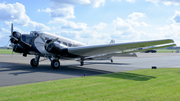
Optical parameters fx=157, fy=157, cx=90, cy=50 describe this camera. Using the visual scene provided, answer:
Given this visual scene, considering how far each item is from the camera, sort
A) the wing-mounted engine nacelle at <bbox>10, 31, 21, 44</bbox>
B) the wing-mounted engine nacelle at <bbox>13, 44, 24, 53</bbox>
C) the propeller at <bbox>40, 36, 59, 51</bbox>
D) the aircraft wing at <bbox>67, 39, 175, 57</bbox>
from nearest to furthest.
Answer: the aircraft wing at <bbox>67, 39, 175, 57</bbox> < the wing-mounted engine nacelle at <bbox>10, 31, 21, 44</bbox> < the propeller at <bbox>40, 36, 59, 51</bbox> < the wing-mounted engine nacelle at <bbox>13, 44, 24, 53</bbox>

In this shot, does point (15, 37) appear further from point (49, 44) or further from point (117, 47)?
point (117, 47)

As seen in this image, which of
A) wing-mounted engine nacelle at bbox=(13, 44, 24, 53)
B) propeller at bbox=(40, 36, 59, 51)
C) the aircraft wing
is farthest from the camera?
wing-mounted engine nacelle at bbox=(13, 44, 24, 53)

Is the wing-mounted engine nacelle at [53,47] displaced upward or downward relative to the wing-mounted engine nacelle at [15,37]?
downward

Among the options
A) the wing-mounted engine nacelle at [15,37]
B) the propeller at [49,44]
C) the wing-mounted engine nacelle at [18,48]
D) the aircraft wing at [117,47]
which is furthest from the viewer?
the wing-mounted engine nacelle at [18,48]

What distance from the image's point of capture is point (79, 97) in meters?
6.38

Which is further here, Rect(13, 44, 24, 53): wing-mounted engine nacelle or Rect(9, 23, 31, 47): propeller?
Rect(13, 44, 24, 53): wing-mounted engine nacelle

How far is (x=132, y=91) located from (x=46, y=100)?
3.83 metres

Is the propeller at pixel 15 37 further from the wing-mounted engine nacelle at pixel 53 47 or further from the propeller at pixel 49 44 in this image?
the wing-mounted engine nacelle at pixel 53 47

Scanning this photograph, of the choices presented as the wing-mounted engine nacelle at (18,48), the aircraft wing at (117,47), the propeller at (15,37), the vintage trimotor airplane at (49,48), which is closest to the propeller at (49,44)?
the vintage trimotor airplane at (49,48)

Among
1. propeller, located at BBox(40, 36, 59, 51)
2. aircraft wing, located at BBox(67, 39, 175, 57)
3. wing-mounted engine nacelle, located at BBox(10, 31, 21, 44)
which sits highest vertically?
wing-mounted engine nacelle, located at BBox(10, 31, 21, 44)

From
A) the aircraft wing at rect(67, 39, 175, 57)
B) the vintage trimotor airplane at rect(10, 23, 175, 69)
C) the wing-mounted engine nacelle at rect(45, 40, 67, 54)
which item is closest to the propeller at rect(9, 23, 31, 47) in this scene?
the vintage trimotor airplane at rect(10, 23, 175, 69)

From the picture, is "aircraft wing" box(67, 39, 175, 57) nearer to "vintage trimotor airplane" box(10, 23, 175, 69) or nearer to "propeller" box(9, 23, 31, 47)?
"vintage trimotor airplane" box(10, 23, 175, 69)

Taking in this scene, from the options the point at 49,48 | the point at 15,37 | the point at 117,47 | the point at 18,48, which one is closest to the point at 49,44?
A: the point at 49,48

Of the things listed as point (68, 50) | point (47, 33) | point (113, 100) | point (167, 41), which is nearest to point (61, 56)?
point (68, 50)
